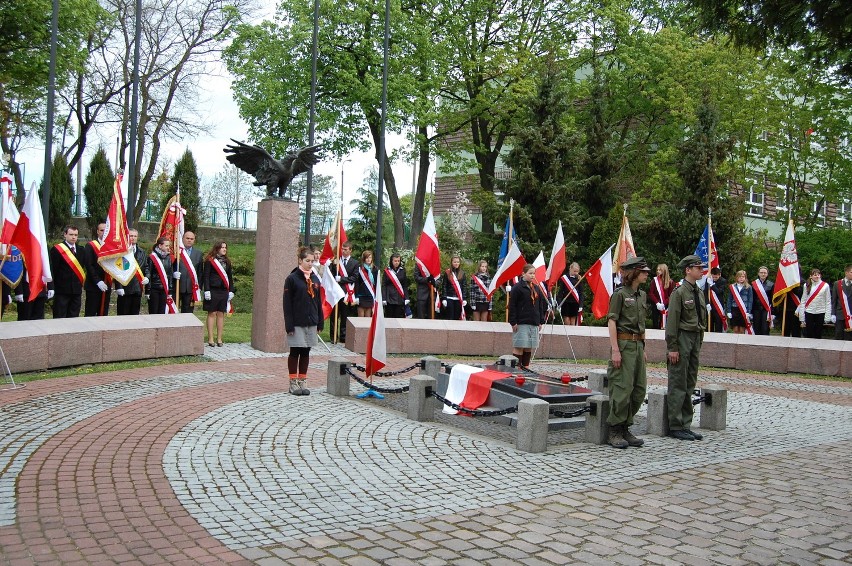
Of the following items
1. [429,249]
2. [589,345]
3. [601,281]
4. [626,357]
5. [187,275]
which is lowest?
[589,345]

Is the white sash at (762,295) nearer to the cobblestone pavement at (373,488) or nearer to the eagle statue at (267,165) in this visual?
the cobblestone pavement at (373,488)

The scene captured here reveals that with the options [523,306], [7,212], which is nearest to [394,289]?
[523,306]

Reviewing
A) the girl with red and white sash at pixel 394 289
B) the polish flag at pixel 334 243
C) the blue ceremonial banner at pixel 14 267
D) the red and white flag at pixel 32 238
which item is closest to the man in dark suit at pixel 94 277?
the blue ceremonial banner at pixel 14 267

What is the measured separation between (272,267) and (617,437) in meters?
9.37

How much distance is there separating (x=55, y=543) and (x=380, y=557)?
208cm

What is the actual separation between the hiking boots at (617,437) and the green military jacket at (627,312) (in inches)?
41.8

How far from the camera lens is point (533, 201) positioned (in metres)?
27.0

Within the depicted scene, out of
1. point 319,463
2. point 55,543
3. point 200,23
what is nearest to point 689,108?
point 200,23

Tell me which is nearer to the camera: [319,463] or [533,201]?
[319,463]

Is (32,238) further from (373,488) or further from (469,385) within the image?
(373,488)

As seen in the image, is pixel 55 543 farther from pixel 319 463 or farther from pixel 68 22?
pixel 68 22

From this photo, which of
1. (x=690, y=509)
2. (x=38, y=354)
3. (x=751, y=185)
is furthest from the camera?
(x=751, y=185)

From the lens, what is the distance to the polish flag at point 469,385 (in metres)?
10.9

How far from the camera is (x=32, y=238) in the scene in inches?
503
